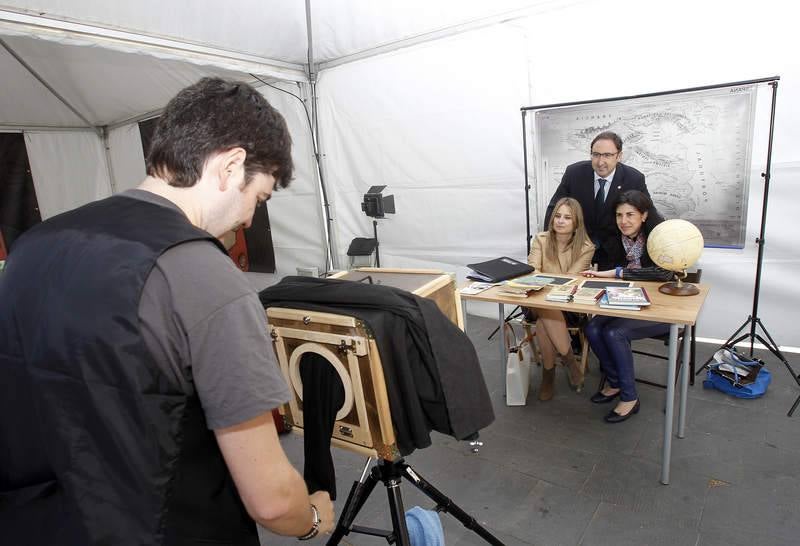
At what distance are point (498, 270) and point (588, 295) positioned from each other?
2.19 ft

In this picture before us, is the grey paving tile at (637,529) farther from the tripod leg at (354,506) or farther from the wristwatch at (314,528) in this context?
the wristwatch at (314,528)

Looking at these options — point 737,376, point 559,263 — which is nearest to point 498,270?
point 559,263

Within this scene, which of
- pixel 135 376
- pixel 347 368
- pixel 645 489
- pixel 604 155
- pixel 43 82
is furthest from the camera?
pixel 43 82

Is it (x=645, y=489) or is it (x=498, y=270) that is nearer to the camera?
(x=645, y=489)

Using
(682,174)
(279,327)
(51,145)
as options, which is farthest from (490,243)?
(51,145)

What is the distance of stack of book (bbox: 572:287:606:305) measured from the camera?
7.62 feet

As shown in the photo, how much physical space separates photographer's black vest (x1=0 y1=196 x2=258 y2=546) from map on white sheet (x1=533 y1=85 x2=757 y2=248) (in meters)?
3.36

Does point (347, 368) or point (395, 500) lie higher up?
point (347, 368)

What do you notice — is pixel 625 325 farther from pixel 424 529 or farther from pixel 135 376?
pixel 135 376

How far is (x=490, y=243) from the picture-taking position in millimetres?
4227

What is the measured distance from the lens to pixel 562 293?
8.06 feet

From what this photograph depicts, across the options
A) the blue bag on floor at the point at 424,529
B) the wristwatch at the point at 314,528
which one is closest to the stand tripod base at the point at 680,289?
the blue bag on floor at the point at 424,529

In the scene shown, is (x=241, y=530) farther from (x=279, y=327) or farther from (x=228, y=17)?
(x=228, y=17)

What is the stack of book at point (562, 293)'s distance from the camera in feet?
7.82
